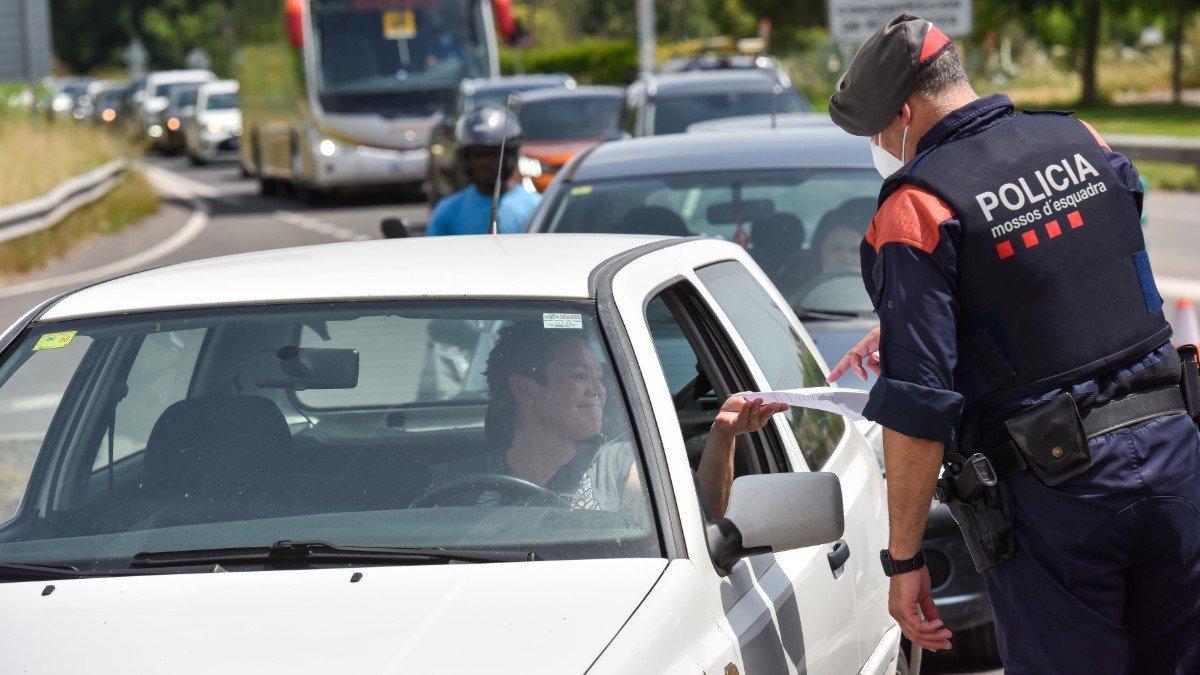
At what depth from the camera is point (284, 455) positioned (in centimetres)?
342

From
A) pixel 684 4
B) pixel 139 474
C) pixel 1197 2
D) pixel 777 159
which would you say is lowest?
pixel 684 4

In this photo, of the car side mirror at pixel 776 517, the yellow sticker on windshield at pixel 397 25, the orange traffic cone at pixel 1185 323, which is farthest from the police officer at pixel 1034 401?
the yellow sticker on windshield at pixel 397 25

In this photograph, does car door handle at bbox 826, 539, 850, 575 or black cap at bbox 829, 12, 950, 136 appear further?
car door handle at bbox 826, 539, 850, 575

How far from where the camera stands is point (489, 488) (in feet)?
10.8

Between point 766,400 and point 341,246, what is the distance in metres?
1.23

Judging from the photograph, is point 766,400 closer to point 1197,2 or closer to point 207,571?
point 207,571

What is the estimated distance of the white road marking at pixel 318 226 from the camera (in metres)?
21.3

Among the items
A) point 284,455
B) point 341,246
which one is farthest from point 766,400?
point 341,246

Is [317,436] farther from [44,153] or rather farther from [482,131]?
[44,153]

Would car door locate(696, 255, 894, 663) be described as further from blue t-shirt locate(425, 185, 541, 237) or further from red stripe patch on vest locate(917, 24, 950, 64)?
blue t-shirt locate(425, 185, 541, 237)

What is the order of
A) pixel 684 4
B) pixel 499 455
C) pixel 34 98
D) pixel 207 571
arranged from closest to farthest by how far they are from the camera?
pixel 207 571 → pixel 499 455 → pixel 34 98 → pixel 684 4

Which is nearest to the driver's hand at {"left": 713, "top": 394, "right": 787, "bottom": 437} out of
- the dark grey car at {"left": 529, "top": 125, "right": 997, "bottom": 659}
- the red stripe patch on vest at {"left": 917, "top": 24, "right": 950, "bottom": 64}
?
the red stripe patch on vest at {"left": 917, "top": 24, "right": 950, "bottom": 64}

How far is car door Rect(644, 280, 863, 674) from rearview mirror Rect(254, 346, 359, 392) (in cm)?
64

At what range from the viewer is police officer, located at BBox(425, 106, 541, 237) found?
8227mm
